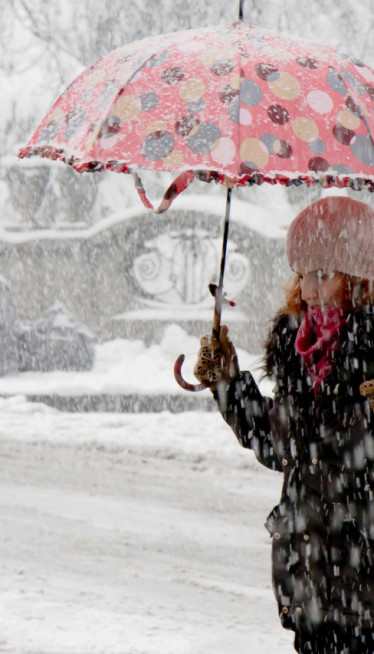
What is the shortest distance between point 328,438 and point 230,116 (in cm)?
100

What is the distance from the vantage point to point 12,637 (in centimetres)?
418

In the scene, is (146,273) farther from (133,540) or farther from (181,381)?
(181,381)

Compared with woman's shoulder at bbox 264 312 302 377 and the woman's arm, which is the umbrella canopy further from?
the woman's arm

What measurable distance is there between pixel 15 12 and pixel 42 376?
30.4 feet

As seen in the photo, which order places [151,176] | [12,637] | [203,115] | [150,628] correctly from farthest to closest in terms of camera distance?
1. [151,176]
2. [150,628]
3. [12,637]
4. [203,115]

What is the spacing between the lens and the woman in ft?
8.08

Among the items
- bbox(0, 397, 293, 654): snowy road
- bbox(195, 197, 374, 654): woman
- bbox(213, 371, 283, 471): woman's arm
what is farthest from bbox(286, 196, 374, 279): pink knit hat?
bbox(0, 397, 293, 654): snowy road

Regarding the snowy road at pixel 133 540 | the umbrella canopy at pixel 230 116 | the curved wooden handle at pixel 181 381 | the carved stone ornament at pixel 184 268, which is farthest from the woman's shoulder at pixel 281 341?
the carved stone ornament at pixel 184 268

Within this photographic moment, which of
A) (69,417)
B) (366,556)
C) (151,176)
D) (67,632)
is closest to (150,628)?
(67,632)

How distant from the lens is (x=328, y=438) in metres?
2.48

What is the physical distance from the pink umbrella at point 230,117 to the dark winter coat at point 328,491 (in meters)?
0.46

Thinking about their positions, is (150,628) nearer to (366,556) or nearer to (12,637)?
(12,637)

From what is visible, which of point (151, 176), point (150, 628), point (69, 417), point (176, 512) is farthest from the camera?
point (151, 176)

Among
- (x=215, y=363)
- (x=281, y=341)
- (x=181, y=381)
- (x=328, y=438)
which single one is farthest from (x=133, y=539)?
(x=328, y=438)
